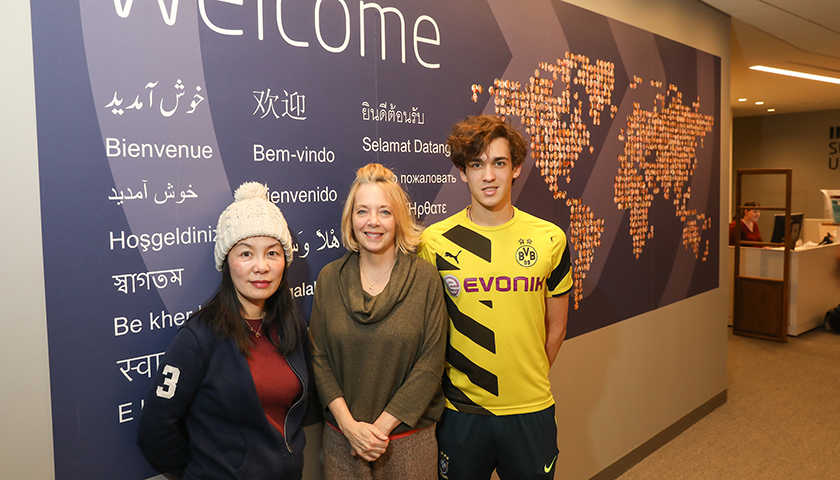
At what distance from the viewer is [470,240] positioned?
1984 millimetres

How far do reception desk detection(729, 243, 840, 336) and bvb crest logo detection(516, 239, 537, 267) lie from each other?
5.59 meters

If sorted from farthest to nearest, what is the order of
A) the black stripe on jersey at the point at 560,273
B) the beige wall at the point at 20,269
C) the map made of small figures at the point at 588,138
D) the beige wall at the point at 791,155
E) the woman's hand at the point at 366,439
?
the beige wall at the point at 791,155, the map made of small figures at the point at 588,138, the black stripe on jersey at the point at 560,273, the woman's hand at the point at 366,439, the beige wall at the point at 20,269

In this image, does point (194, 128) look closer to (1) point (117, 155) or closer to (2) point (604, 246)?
(1) point (117, 155)

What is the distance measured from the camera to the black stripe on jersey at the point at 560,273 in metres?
2.04

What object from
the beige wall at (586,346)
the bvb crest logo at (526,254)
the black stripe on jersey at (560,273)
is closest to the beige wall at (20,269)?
the beige wall at (586,346)

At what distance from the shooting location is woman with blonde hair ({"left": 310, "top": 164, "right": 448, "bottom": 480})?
66.2 inches

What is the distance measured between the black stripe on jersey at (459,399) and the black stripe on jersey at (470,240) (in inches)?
17.8

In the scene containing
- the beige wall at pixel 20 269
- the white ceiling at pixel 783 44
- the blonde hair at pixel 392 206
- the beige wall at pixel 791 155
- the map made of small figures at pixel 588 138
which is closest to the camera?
the beige wall at pixel 20 269

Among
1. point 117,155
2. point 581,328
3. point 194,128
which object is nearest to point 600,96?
point 581,328

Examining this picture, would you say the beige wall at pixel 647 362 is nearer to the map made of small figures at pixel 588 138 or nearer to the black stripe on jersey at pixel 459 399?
the map made of small figures at pixel 588 138

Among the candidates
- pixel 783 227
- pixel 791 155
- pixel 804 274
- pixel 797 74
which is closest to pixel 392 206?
pixel 783 227

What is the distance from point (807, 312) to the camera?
6.60m

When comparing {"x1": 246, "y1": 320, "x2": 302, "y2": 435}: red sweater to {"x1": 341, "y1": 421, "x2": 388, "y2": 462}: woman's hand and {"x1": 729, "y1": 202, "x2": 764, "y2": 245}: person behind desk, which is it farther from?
{"x1": 729, "y1": 202, "x2": 764, "y2": 245}: person behind desk

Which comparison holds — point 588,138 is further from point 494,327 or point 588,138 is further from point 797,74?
point 797,74
